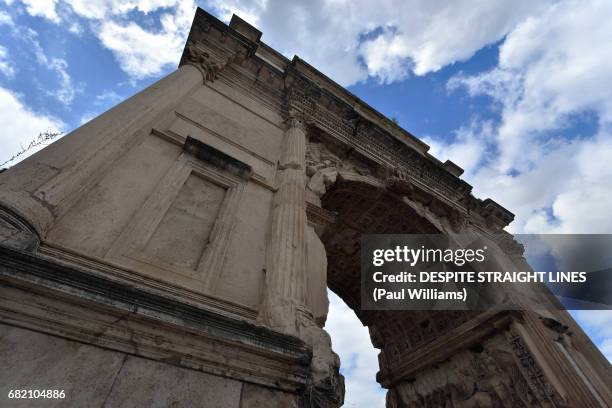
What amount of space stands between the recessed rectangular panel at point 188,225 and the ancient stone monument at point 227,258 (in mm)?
20

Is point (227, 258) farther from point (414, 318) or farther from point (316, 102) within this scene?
point (414, 318)

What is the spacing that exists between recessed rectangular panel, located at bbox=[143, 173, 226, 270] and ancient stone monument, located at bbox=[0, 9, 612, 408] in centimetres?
2

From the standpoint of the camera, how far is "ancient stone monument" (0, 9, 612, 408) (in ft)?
6.32

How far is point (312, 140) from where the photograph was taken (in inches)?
298

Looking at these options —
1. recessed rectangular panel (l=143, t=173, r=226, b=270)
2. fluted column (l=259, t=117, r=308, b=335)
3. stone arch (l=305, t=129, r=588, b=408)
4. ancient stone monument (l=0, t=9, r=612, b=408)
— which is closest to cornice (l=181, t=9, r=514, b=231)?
ancient stone monument (l=0, t=9, r=612, b=408)

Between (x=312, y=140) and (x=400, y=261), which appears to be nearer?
(x=312, y=140)

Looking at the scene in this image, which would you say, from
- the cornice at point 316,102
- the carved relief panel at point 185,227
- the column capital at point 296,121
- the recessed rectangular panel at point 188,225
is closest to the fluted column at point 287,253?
the carved relief panel at point 185,227

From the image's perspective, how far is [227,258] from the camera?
11.6 feet

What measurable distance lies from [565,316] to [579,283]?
3.41 feet

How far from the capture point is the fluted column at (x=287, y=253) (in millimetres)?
3053

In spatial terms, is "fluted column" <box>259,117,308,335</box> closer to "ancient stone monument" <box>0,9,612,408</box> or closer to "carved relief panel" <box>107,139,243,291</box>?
"ancient stone monument" <box>0,9,612,408</box>

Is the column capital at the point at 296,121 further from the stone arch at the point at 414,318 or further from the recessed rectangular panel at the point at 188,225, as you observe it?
the recessed rectangular panel at the point at 188,225

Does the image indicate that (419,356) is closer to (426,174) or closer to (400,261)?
(400,261)

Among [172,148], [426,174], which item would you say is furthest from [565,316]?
[172,148]
